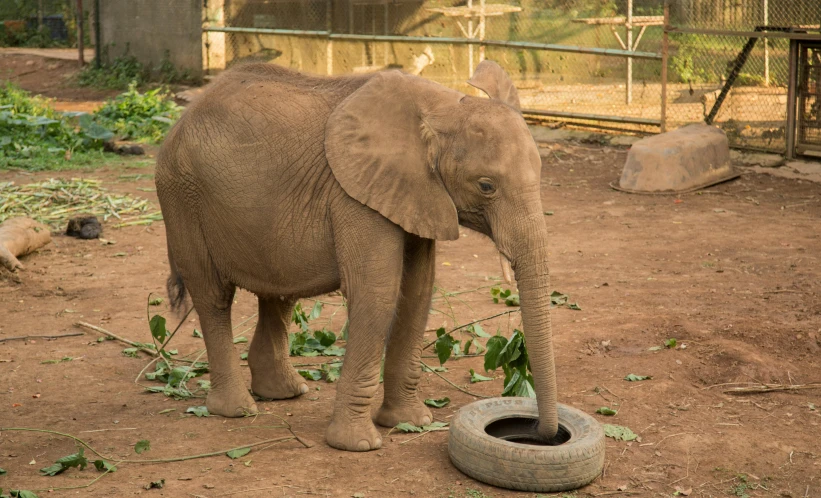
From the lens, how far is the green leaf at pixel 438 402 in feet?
19.6

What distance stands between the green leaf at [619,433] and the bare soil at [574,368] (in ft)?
0.23

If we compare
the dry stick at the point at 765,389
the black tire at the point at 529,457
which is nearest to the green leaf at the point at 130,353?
the black tire at the point at 529,457

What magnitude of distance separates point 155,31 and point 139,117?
6.15m

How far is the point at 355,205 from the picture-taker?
5023 mm

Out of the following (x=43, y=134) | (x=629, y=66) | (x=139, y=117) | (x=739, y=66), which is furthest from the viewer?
(x=139, y=117)

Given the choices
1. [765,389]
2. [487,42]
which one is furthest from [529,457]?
[487,42]

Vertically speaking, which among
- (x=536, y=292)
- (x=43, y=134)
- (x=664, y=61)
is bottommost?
(x=536, y=292)

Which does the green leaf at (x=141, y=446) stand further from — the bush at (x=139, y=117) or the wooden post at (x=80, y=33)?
the wooden post at (x=80, y=33)

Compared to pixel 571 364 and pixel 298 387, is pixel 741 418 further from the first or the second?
pixel 298 387

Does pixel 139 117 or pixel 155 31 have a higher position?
pixel 155 31

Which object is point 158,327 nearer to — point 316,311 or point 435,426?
point 316,311

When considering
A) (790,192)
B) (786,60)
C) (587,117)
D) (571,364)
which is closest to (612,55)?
(587,117)

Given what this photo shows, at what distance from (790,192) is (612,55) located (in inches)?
162

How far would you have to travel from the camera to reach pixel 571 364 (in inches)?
259
